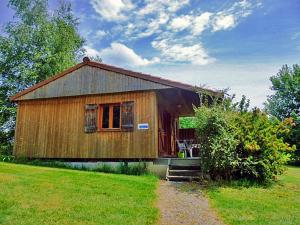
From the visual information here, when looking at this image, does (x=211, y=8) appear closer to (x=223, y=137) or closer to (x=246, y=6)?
(x=246, y=6)

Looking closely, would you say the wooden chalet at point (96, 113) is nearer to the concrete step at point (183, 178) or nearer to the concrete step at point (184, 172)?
the concrete step at point (184, 172)

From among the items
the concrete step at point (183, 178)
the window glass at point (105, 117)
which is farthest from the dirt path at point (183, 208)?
the window glass at point (105, 117)

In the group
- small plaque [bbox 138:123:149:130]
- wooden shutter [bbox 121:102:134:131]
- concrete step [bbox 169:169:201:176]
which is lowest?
concrete step [bbox 169:169:201:176]

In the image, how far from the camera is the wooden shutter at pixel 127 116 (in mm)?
12231

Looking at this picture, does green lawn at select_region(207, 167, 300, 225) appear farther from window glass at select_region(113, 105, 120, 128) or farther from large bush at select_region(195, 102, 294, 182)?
window glass at select_region(113, 105, 120, 128)

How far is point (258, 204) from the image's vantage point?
7.02m

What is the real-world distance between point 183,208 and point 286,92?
27.2 m

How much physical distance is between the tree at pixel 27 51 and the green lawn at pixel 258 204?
20.2 m

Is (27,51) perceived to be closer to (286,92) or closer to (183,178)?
(183,178)

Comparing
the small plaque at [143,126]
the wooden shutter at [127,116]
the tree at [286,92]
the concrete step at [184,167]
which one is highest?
the tree at [286,92]

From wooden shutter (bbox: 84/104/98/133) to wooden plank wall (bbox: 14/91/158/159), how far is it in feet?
0.70

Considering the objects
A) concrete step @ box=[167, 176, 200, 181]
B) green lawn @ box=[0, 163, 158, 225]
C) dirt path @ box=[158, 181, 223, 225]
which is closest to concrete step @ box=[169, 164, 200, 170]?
concrete step @ box=[167, 176, 200, 181]

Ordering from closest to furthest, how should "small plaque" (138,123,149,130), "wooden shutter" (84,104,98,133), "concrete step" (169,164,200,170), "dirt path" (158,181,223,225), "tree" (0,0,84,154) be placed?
"dirt path" (158,181,223,225)
"concrete step" (169,164,200,170)
"small plaque" (138,123,149,130)
"wooden shutter" (84,104,98,133)
"tree" (0,0,84,154)

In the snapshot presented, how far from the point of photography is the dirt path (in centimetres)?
586
